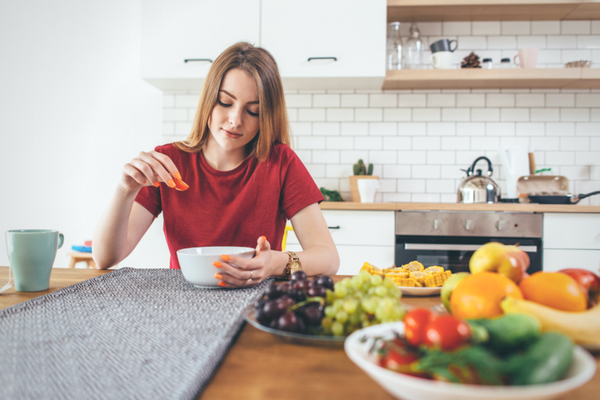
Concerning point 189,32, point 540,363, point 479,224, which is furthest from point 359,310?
point 189,32

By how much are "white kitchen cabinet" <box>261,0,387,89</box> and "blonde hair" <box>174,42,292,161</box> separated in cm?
122

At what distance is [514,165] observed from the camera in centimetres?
271

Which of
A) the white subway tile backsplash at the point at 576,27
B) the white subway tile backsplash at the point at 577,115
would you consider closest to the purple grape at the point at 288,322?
the white subway tile backsplash at the point at 577,115

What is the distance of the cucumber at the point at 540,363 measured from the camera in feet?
1.04

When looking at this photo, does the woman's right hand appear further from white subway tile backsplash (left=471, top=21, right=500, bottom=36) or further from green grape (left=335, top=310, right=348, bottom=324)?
white subway tile backsplash (left=471, top=21, right=500, bottom=36)

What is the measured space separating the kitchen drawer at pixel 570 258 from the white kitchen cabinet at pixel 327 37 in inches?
57.1

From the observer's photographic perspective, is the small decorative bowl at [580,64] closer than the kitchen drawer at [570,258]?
No

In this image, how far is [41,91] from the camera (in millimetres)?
3010

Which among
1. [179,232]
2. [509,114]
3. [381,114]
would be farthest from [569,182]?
[179,232]

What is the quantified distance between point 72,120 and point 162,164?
256 centimetres

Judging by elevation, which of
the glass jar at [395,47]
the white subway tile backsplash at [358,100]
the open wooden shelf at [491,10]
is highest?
the open wooden shelf at [491,10]

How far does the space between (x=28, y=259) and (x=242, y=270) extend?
1.46 feet

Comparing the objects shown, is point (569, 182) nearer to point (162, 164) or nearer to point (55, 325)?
point (162, 164)

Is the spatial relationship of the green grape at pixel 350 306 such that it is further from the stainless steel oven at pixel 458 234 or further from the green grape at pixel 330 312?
the stainless steel oven at pixel 458 234
